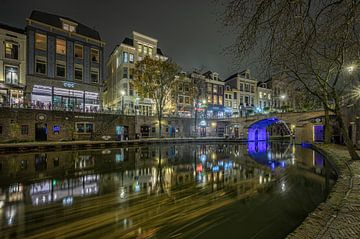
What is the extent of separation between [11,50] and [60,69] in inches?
254

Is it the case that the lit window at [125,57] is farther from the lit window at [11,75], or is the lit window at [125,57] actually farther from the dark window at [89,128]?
the lit window at [11,75]

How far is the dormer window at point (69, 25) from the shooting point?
→ 3388 centimetres

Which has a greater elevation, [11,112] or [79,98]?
[79,98]

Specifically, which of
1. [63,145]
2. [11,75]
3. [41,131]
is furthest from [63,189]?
[11,75]

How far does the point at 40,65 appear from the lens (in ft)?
104

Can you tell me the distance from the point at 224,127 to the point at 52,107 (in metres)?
36.6

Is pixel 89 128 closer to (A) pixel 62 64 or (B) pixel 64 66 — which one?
(B) pixel 64 66

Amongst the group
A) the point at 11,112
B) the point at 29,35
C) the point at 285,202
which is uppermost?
the point at 29,35

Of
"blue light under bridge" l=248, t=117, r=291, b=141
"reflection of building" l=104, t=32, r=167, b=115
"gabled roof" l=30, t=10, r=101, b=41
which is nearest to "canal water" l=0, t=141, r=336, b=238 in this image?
"reflection of building" l=104, t=32, r=167, b=115

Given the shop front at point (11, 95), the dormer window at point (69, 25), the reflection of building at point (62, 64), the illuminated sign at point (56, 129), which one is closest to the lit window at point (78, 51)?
the reflection of building at point (62, 64)

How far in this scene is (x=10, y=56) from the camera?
2922 centimetres

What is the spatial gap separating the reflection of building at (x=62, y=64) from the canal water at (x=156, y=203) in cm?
2330

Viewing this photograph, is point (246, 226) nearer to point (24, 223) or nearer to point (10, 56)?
point (24, 223)

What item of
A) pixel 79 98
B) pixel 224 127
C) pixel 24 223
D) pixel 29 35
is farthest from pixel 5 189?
pixel 224 127
